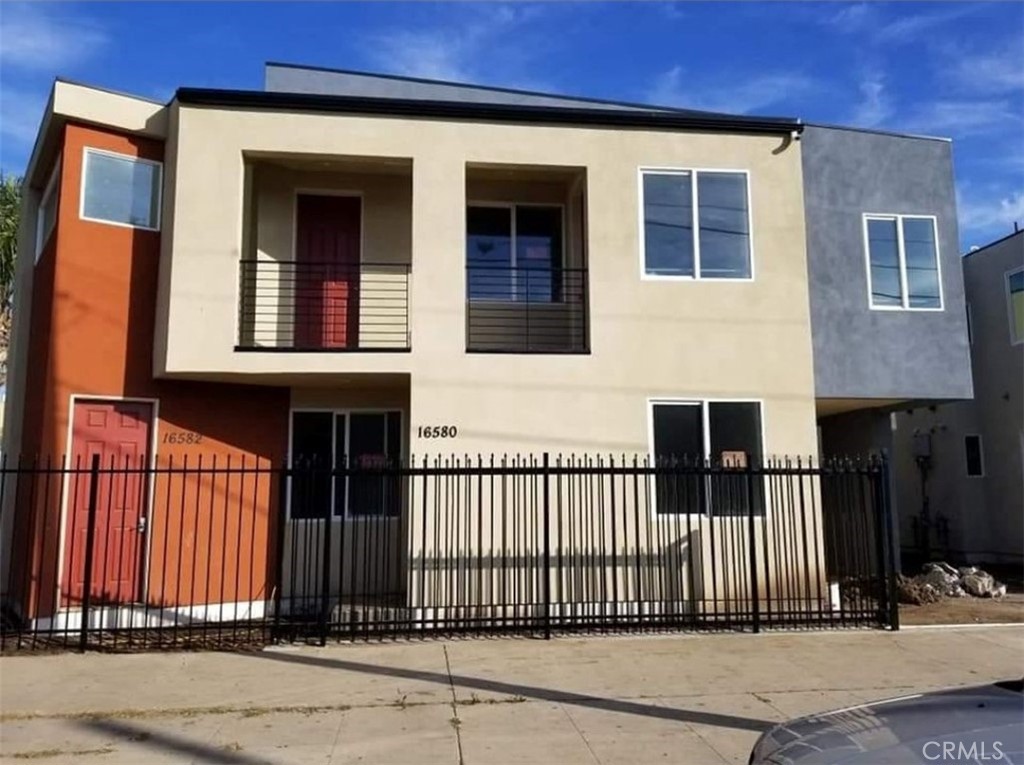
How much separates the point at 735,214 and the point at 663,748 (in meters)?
8.39

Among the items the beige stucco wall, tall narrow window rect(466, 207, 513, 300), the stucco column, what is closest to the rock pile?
the beige stucco wall

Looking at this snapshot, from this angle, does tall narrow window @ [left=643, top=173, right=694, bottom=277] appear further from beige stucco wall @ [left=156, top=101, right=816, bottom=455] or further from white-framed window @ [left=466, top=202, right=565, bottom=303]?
white-framed window @ [left=466, top=202, right=565, bottom=303]

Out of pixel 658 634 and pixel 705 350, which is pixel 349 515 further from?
pixel 705 350

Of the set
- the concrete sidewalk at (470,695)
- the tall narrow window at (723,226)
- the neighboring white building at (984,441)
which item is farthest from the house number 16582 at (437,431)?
the neighboring white building at (984,441)

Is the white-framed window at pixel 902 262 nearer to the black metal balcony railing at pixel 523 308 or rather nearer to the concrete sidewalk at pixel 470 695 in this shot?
the black metal balcony railing at pixel 523 308

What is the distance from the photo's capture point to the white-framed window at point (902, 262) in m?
12.8

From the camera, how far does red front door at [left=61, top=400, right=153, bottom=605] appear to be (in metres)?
10.8

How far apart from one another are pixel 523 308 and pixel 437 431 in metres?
2.78

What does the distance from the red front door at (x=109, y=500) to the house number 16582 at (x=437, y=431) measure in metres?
3.65

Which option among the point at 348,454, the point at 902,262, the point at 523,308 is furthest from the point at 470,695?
the point at 902,262

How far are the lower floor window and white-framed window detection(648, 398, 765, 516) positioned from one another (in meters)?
3.69

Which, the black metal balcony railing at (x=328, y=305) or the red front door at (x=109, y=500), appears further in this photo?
the black metal balcony railing at (x=328, y=305)

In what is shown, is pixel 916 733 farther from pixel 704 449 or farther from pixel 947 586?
pixel 947 586

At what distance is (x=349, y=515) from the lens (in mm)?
12328
